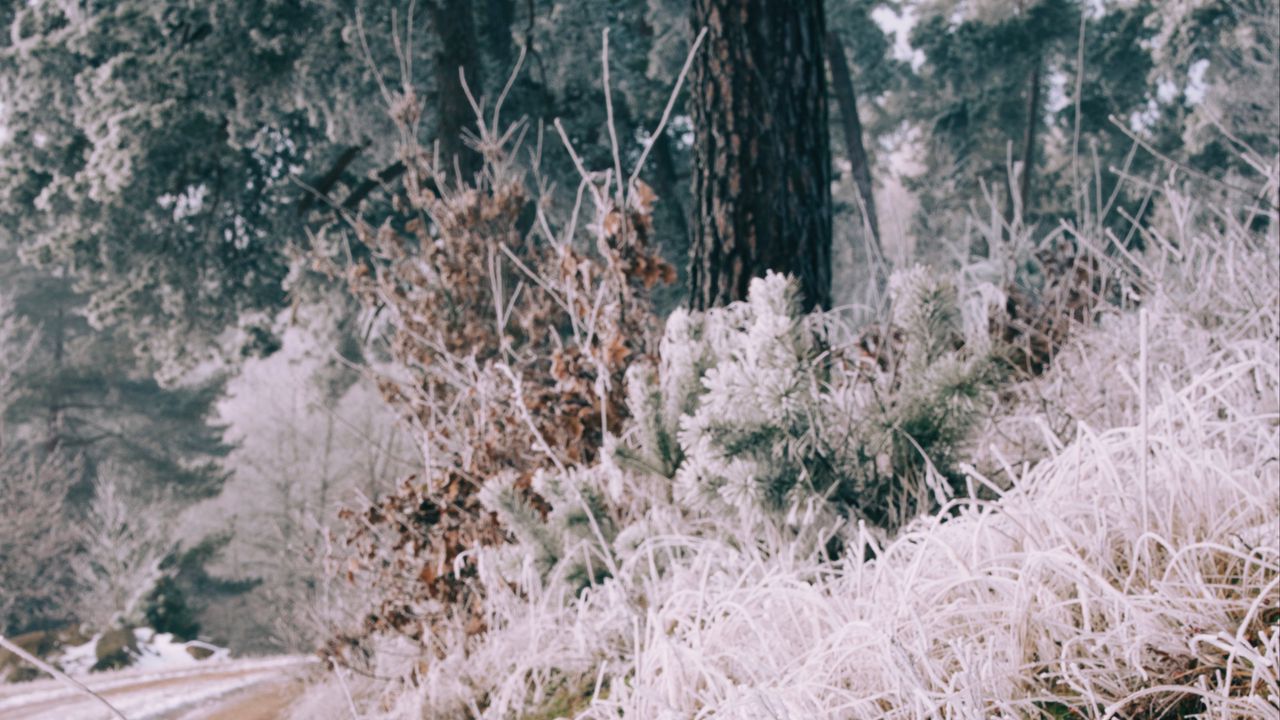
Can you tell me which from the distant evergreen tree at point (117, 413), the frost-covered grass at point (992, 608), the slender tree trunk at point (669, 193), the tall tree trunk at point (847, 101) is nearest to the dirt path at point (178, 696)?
the frost-covered grass at point (992, 608)

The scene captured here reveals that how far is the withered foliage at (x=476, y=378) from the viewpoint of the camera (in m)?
3.11

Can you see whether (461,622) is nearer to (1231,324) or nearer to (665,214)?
(1231,324)

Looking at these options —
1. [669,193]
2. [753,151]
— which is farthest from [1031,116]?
[753,151]

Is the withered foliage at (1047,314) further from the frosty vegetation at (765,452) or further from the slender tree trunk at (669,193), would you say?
the slender tree trunk at (669,193)

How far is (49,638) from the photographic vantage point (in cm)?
1633

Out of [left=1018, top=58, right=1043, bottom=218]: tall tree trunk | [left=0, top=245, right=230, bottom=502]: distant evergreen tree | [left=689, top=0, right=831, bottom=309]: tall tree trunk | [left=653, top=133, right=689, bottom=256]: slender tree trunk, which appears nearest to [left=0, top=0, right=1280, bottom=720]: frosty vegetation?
[left=689, top=0, right=831, bottom=309]: tall tree trunk

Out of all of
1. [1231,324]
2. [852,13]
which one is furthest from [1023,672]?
[852,13]

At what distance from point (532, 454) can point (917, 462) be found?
52.4 inches

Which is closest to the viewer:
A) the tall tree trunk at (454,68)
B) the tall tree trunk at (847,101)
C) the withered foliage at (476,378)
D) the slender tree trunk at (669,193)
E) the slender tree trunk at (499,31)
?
the withered foliage at (476,378)

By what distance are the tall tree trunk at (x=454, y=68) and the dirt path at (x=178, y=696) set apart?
4.71m

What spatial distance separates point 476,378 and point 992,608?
2623mm

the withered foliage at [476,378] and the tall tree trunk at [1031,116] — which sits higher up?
the tall tree trunk at [1031,116]

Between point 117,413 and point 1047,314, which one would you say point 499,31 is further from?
point 117,413

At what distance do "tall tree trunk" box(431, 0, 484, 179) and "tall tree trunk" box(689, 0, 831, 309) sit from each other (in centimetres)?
567
